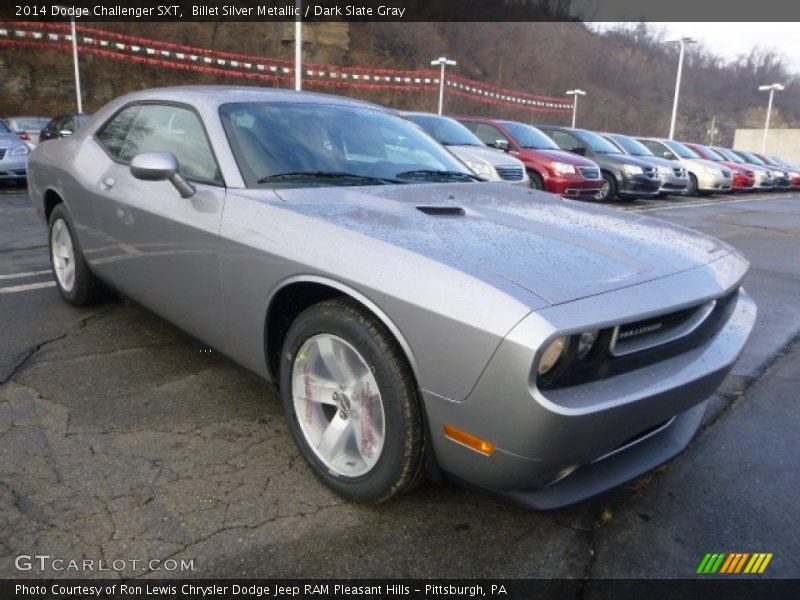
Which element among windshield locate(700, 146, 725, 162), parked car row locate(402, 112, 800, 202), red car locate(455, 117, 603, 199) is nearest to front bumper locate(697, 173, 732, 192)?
parked car row locate(402, 112, 800, 202)

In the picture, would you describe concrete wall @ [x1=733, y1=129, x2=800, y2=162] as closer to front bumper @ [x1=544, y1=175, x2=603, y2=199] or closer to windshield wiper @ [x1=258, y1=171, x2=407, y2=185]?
front bumper @ [x1=544, y1=175, x2=603, y2=199]

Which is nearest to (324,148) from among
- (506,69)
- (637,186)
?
(637,186)

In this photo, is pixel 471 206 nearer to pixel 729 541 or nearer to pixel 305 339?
pixel 305 339

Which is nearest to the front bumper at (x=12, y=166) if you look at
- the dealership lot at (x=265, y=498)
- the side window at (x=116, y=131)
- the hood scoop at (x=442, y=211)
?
the side window at (x=116, y=131)

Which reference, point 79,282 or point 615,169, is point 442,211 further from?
point 615,169

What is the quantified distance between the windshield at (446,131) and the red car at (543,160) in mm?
539

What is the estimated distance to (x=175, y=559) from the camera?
2006 millimetres

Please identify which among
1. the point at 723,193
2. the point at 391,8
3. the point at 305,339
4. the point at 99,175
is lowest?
the point at 723,193

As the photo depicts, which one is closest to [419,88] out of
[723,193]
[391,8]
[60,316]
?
[391,8]

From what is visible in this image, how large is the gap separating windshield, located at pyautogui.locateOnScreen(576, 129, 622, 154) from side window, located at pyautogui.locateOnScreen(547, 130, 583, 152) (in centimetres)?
20

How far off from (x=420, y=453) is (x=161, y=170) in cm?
159

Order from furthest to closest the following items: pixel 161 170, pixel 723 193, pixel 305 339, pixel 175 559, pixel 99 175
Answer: pixel 723 193, pixel 99 175, pixel 161 170, pixel 305 339, pixel 175 559

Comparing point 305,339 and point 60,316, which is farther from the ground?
point 305,339

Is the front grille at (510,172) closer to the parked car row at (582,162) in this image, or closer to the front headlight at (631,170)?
the parked car row at (582,162)
